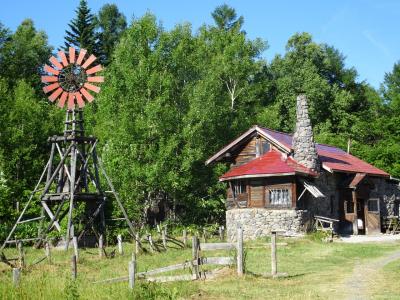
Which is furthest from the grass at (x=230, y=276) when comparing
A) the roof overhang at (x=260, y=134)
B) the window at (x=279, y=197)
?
the roof overhang at (x=260, y=134)

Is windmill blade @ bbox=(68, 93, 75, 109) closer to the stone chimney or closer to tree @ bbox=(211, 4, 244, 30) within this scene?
the stone chimney

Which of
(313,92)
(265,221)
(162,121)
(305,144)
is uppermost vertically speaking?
(313,92)

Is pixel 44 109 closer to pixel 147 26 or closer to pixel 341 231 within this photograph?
pixel 147 26

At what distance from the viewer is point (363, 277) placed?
55.6 feet

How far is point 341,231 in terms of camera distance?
115ft

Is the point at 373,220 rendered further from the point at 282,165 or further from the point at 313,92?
the point at 313,92

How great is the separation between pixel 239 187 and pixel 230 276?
17.1 m

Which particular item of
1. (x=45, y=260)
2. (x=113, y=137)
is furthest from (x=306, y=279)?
(x=113, y=137)

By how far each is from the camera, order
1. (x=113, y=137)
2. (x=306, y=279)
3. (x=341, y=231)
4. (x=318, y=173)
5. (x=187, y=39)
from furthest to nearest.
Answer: (x=187, y=39) < (x=113, y=137) < (x=341, y=231) < (x=318, y=173) < (x=306, y=279)

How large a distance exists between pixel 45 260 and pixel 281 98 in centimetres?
4275

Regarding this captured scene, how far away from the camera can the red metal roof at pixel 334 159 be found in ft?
112

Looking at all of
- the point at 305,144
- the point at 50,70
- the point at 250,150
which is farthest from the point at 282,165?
the point at 50,70

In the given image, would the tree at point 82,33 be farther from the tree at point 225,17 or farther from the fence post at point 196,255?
the fence post at point 196,255

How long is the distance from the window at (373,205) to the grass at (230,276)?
31.2 feet
